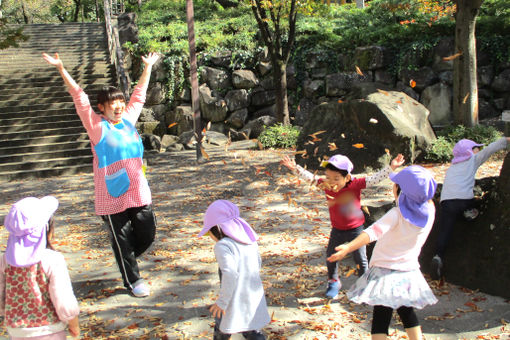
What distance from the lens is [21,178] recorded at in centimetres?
1120

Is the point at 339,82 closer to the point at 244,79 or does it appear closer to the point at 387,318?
the point at 244,79

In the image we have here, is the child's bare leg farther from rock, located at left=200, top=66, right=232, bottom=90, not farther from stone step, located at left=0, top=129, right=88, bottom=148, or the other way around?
rock, located at left=200, top=66, right=232, bottom=90

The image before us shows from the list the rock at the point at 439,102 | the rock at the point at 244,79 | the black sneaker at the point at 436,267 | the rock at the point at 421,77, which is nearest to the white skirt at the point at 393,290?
the black sneaker at the point at 436,267

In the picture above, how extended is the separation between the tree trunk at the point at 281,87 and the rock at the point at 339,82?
10.5 feet

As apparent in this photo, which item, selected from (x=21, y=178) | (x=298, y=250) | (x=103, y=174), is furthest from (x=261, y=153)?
(x=103, y=174)

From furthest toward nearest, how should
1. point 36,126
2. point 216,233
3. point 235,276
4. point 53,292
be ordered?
1. point 36,126
2. point 216,233
3. point 235,276
4. point 53,292

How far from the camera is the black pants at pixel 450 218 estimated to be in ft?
14.2

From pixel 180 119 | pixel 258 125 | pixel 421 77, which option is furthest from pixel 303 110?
pixel 180 119

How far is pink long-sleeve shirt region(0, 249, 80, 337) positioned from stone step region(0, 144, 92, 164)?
33.3 feet

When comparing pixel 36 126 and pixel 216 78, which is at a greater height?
pixel 216 78

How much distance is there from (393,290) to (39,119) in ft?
42.4

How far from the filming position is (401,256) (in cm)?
311

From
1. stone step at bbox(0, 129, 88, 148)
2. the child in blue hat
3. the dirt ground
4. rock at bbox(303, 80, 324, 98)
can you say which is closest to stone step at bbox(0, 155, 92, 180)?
stone step at bbox(0, 129, 88, 148)

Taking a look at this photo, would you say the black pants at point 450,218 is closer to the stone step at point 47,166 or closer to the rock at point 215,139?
the stone step at point 47,166
